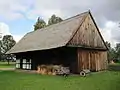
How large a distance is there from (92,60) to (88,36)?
3261mm

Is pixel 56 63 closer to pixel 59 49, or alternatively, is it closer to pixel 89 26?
pixel 59 49

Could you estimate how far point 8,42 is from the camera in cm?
9319

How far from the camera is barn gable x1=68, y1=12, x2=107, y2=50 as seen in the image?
29391mm

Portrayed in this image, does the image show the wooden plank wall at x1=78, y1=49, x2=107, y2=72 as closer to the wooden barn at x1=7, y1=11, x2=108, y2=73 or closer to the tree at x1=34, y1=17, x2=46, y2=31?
the wooden barn at x1=7, y1=11, x2=108, y2=73

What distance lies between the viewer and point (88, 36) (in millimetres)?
31344

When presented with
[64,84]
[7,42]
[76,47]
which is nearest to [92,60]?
[76,47]

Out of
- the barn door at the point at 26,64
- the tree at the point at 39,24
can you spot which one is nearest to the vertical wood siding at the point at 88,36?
the barn door at the point at 26,64

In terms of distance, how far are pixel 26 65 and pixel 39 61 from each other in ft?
17.0

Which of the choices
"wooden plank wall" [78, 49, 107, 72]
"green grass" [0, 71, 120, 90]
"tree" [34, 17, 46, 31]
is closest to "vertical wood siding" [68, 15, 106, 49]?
"wooden plank wall" [78, 49, 107, 72]

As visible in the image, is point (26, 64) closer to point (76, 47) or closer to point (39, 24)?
point (76, 47)

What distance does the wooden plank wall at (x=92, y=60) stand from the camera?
1147 inches

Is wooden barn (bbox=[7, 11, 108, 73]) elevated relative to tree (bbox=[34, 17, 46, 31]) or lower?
lower

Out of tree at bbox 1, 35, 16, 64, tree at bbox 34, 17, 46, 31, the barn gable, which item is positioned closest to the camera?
the barn gable

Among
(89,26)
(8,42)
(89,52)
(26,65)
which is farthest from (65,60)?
(8,42)
